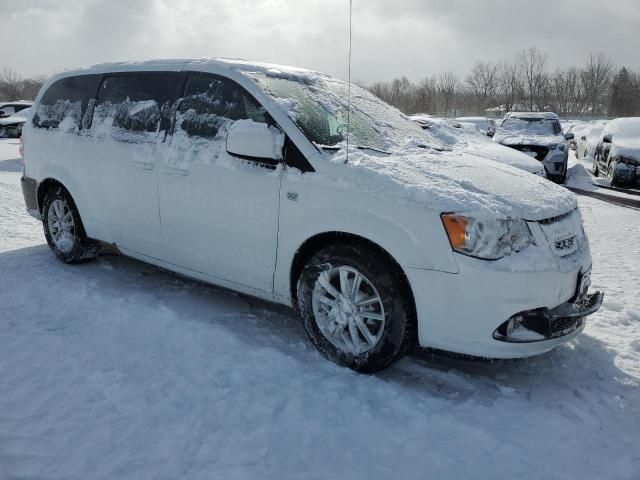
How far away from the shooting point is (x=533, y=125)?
1362cm

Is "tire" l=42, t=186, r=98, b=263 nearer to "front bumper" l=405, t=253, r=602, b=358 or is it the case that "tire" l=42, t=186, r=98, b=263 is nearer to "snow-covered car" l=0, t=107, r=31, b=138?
"front bumper" l=405, t=253, r=602, b=358

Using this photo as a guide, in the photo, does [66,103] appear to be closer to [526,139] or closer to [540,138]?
[526,139]

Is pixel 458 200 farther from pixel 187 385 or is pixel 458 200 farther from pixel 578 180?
pixel 578 180

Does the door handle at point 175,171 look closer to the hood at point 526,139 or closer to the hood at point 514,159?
the hood at point 514,159

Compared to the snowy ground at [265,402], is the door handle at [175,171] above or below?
above

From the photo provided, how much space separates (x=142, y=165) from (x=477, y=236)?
102 inches

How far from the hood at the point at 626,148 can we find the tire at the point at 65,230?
10207 millimetres

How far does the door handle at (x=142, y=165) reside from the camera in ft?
12.6

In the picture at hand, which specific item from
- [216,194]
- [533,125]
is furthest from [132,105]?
[533,125]

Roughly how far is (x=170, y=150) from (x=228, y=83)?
2.18 feet

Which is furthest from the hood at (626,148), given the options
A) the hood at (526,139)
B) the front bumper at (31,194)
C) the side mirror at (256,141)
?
the front bumper at (31,194)

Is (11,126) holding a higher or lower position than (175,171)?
lower

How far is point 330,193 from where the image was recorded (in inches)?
117

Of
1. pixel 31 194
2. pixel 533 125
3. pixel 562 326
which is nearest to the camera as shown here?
pixel 562 326
